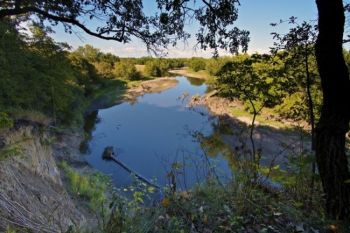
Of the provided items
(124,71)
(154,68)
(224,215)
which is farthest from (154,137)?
(154,68)

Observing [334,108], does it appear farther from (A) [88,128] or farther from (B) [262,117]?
(A) [88,128]

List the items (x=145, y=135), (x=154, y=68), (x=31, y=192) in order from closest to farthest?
1. (x=31, y=192)
2. (x=145, y=135)
3. (x=154, y=68)

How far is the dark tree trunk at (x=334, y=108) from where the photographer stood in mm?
3170

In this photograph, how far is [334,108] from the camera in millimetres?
3258

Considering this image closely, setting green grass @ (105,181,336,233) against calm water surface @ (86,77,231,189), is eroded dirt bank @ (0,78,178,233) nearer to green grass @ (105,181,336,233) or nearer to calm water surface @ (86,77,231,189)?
green grass @ (105,181,336,233)

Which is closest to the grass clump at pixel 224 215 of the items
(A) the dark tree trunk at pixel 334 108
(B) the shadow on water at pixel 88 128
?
(A) the dark tree trunk at pixel 334 108

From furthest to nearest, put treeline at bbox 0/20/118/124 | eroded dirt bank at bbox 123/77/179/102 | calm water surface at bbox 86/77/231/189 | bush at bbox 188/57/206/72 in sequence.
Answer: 1. bush at bbox 188/57/206/72
2. eroded dirt bank at bbox 123/77/179/102
3. calm water surface at bbox 86/77/231/189
4. treeline at bbox 0/20/118/124

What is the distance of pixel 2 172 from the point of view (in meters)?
3.23

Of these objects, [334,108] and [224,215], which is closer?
[334,108]

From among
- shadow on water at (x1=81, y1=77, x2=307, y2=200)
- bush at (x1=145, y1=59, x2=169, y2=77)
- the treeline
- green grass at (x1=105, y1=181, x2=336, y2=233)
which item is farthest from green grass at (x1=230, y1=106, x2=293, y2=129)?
bush at (x1=145, y1=59, x2=169, y2=77)

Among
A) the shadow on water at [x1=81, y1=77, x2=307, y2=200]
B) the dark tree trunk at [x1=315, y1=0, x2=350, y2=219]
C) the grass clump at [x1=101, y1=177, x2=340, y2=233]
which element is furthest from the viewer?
the shadow on water at [x1=81, y1=77, x2=307, y2=200]

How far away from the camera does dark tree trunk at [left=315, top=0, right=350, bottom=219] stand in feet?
Result: 10.4

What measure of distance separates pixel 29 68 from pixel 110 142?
845 centimetres

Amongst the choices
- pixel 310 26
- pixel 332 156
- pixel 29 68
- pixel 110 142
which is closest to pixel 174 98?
pixel 110 142
